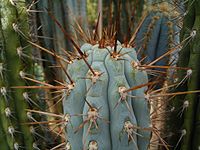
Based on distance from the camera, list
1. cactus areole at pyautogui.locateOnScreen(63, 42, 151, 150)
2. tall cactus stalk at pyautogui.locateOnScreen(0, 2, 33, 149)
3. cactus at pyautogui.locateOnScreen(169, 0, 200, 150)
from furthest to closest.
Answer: tall cactus stalk at pyautogui.locateOnScreen(0, 2, 33, 149), cactus at pyautogui.locateOnScreen(169, 0, 200, 150), cactus areole at pyautogui.locateOnScreen(63, 42, 151, 150)

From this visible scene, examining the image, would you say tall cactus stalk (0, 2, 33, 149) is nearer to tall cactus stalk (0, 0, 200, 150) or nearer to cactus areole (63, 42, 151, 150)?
tall cactus stalk (0, 0, 200, 150)

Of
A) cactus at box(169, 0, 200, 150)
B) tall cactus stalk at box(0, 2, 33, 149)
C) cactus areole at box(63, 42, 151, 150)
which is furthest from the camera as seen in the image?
tall cactus stalk at box(0, 2, 33, 149)

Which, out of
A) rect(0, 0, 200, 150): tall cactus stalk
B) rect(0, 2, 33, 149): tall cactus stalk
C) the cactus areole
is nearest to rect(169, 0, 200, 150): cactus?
rect(0, 0, 200, 150): tall cactus stalk

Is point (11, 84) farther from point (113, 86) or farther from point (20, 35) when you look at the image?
point (113, 86)

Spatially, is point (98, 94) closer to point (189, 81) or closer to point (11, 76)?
point (189, 81)

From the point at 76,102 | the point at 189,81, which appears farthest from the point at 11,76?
the point at 189,81

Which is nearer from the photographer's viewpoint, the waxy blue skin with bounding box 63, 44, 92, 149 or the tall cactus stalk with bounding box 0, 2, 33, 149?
the waxy blue skin with bounding box 63, 44, 92, 149

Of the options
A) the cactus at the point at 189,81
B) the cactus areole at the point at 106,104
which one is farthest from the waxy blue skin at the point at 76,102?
the cactus at the point at 189,81

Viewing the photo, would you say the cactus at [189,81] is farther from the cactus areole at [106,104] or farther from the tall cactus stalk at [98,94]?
the cactus areole at [106,104]

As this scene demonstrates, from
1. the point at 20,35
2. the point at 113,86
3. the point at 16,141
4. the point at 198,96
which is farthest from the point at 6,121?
the point at 198,96

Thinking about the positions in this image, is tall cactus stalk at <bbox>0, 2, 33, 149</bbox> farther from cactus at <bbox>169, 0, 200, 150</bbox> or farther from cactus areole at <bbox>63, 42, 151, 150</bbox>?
cactus at <bbox>169, 0, 200, 150</bbox>
